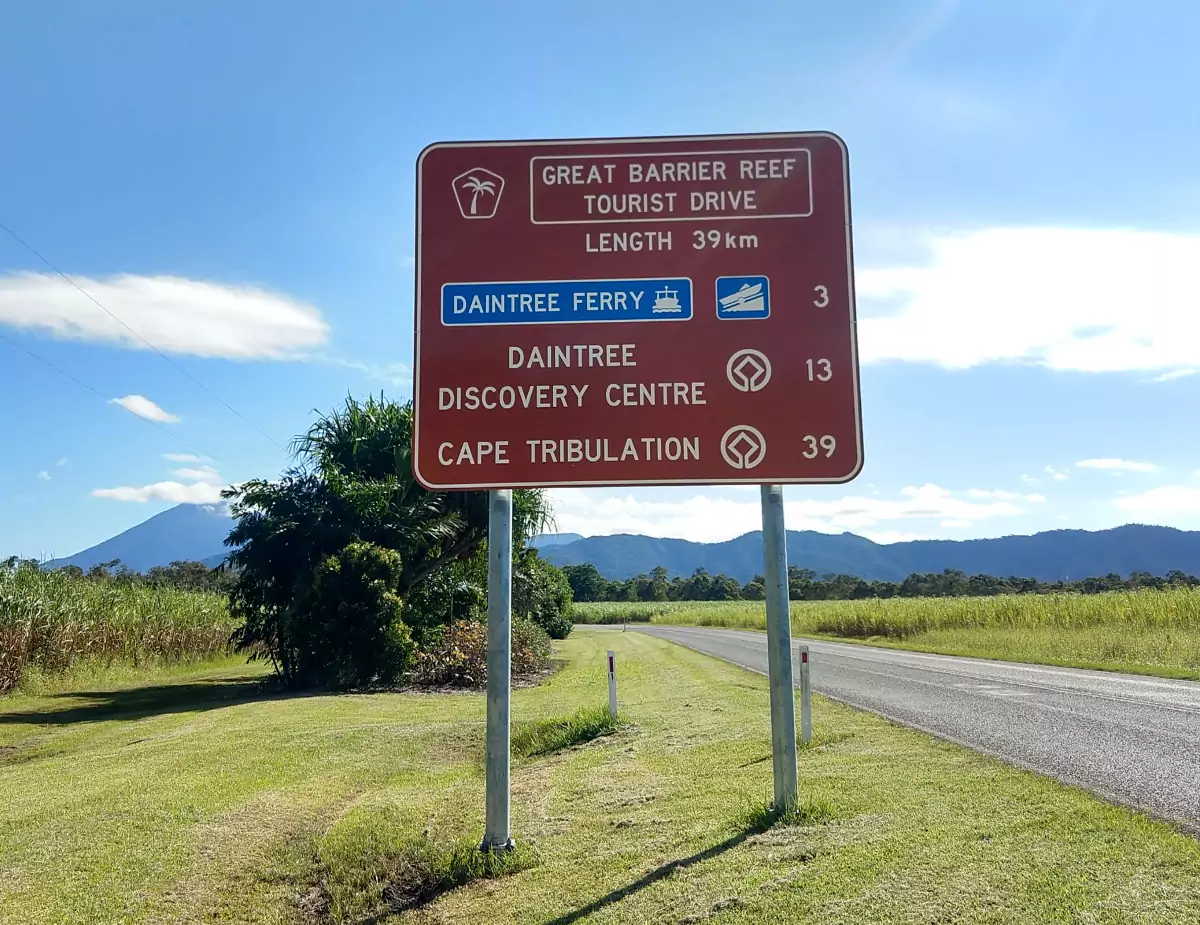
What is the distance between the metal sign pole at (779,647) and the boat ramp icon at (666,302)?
146 centimetres

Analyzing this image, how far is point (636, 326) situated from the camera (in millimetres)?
6371

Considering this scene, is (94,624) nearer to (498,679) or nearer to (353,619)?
(353,619)

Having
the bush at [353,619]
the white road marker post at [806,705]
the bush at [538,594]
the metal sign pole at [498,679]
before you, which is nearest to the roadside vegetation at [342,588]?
the bush at [353,619]

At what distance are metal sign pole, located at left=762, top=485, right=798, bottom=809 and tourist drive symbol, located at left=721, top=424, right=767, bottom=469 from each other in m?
0.24

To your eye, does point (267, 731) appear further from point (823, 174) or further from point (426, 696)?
point (823, 174)

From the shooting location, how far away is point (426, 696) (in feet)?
53.7

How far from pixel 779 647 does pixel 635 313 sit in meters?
2.61

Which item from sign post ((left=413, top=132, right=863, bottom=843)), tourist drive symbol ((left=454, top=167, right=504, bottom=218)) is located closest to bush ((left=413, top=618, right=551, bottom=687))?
sign post ((left=413, top=132, right=863, bottom=843))

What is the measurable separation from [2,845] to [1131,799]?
8.13m

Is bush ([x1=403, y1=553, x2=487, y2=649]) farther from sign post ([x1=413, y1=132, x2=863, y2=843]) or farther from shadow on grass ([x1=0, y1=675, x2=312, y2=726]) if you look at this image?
sign post ([x1=413, y1=132, x2=863, y2=843])

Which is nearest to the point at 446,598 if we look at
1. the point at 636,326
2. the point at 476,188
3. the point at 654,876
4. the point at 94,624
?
the point at 94,624

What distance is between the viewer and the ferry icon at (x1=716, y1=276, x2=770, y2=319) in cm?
636

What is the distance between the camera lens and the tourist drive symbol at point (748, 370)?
6289 mm

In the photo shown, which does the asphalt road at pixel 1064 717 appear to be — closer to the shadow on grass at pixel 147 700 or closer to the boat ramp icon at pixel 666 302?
the boat ramp icon at pixel 666 302
